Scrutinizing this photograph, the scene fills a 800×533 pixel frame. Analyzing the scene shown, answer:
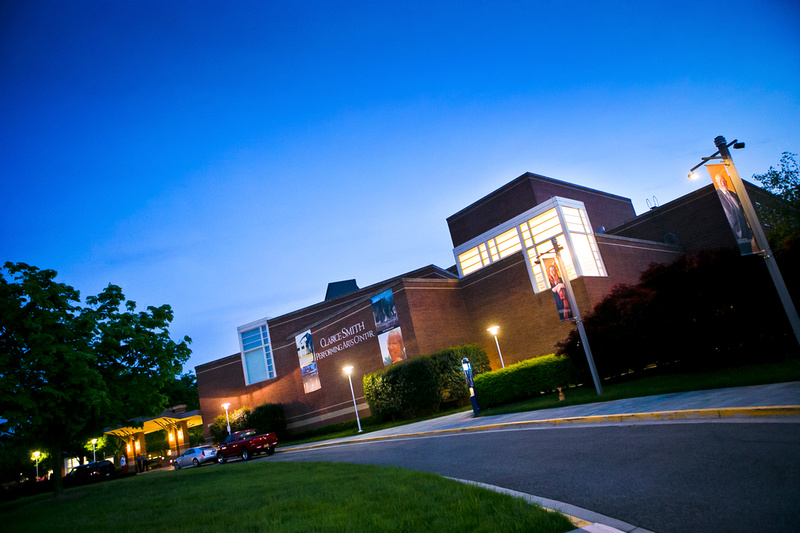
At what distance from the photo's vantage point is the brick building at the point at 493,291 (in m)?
32.3

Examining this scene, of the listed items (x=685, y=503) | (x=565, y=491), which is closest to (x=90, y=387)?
(x=565, y=491)

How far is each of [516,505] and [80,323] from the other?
64.2 ft

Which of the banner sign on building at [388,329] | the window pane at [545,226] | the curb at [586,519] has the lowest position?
the curb at [586,519]

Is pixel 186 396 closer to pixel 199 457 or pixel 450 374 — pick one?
pixel 199 457

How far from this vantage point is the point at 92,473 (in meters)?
37.1

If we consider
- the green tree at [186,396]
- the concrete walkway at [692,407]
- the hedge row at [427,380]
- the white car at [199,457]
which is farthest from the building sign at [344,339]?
the green tree at [186,396]

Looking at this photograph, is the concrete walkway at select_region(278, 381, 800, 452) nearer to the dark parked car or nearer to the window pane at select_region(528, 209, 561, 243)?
the window pane at select_region(528, 209, 561, 243)

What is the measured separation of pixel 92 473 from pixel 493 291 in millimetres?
33452

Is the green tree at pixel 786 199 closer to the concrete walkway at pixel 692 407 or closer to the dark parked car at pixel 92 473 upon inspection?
the concrete walkway at pixel 692 407

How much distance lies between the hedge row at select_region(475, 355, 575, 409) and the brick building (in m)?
8.51

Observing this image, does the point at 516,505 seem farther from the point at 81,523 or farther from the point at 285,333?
the point at 285,333

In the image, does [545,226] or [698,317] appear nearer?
[698,317]

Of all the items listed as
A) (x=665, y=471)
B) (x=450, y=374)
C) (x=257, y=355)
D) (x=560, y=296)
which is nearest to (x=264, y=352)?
(x=257, y=355)

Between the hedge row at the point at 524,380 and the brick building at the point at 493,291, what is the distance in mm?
8515
